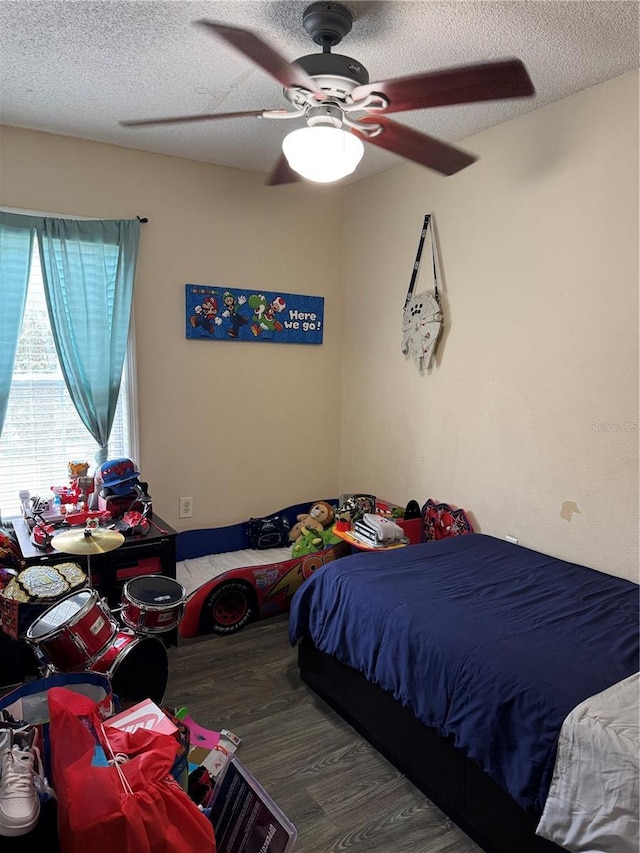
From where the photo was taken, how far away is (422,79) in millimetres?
1656

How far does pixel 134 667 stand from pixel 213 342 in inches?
77.3

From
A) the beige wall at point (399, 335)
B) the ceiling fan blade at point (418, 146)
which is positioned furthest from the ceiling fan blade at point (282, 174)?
the beige wall at point (399, 335)

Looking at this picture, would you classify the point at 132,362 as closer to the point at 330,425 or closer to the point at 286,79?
the point at 330,425

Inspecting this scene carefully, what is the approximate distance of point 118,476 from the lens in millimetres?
2971

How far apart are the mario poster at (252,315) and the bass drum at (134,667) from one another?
186 cm

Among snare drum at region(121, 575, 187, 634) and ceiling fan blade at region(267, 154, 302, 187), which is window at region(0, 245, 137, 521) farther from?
ceiling fan blade at region(267, 154, 302, 187)

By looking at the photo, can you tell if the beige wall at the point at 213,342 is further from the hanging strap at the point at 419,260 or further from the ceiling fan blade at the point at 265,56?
the ceiling fan blade at the point at 265,56

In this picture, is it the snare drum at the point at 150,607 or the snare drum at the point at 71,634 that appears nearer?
the snare drum at the point at 71,634

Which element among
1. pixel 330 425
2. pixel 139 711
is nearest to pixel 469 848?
pixel 139 711

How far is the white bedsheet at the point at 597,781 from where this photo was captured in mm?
1375

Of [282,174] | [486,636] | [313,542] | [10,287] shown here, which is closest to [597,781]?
[486,636]

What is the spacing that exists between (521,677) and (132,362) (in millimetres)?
2547

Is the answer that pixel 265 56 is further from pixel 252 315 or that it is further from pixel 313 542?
pixel 313 542

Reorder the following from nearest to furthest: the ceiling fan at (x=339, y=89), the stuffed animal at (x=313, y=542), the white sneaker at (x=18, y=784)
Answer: the white sneaker at (x=18, y=784) → the ceiling fan at (x=339, y=89) → the stuffed animal at (x=313, y=542)
